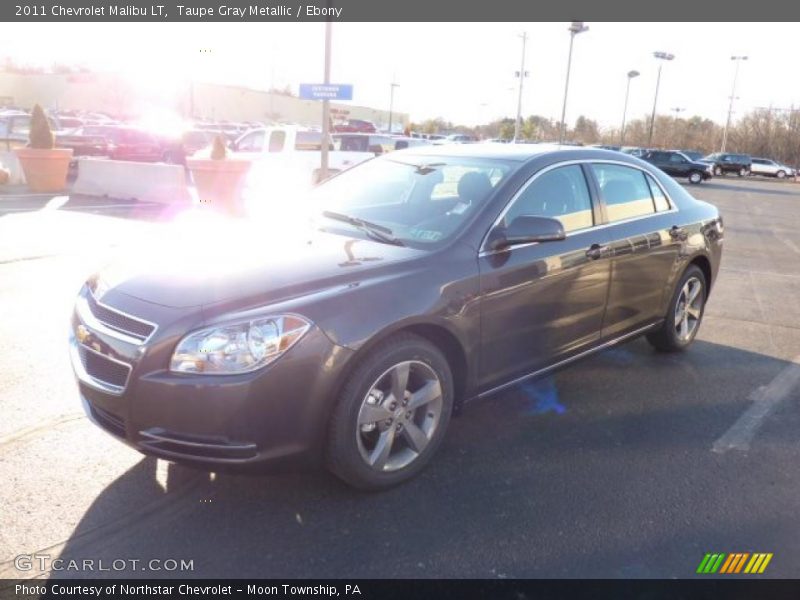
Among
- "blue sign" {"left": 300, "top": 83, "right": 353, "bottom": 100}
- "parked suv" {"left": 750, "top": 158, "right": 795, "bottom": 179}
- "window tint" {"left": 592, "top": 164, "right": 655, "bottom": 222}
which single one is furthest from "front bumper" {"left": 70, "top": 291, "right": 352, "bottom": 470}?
"parked suv" {"left": 750, "top": 158, "right": 795, "bottom": 179}

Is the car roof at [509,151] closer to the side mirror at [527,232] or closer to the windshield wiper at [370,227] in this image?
the side mirror at [527,232]

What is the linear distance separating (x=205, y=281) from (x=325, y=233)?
3.31 ft

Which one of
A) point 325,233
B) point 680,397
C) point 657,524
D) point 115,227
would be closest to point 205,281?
point 325,233

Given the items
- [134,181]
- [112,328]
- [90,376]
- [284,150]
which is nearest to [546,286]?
[112,328]

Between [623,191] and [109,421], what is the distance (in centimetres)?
363

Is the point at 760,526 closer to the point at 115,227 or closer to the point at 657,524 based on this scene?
the point at 657,524

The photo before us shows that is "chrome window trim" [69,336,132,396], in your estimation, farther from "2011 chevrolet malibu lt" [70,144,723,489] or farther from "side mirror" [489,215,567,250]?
"side mirror" [489,215,567,250]

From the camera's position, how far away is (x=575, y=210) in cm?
435

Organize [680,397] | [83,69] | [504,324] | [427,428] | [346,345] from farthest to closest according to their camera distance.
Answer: [83,69] < [680,397] < [504,324] < [427,428] < [346,345]

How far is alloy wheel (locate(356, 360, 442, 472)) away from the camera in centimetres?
321

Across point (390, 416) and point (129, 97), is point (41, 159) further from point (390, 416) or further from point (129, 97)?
point (129, 97)

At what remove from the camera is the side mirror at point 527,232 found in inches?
144

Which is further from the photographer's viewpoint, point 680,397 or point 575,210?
point 680,397

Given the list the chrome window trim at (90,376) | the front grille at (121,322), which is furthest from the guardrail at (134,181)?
the front grille at (121,322)
